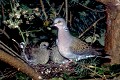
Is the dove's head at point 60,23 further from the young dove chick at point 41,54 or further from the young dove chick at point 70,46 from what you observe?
the young dove chick at point 41,54

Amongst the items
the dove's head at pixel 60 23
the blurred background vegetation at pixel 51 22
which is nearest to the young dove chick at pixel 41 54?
the blurred background vegetation at pixel 51 22

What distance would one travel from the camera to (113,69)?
218 centimetres

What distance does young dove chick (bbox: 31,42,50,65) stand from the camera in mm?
3732

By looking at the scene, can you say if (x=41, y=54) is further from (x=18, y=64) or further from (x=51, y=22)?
(x=18, y=64)

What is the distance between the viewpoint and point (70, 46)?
3721 millimetres

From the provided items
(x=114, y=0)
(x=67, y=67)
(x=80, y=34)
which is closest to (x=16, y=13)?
(x=114, y=0)

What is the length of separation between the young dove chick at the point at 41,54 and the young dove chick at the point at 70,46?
167 mm

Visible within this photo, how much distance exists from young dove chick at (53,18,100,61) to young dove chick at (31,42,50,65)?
0.17 metres

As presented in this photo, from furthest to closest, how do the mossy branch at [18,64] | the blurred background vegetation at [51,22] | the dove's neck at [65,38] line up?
the dove's neck at [65,38]
the blurred background vegetation at [51,22]
the mossy branch at [18,64]

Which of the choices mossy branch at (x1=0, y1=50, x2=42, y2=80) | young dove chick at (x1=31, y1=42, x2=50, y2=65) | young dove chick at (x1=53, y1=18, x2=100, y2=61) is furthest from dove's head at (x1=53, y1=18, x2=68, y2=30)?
mossy branch at (x1=0, y1=50, x2=42, y2=80)

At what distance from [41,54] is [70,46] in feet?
1.04

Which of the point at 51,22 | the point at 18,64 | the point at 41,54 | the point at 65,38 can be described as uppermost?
the point at 18,64

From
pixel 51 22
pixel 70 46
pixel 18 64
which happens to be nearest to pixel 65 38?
pixel 70 46

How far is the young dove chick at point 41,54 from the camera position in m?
3.73
